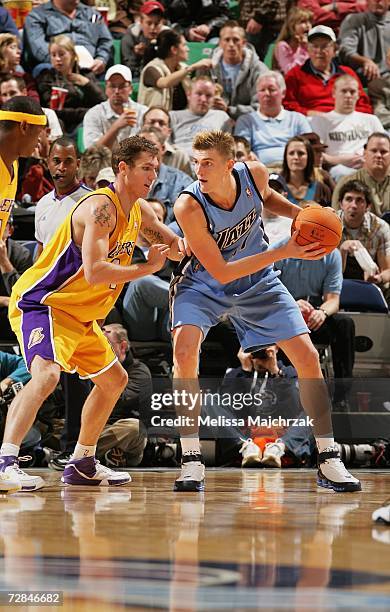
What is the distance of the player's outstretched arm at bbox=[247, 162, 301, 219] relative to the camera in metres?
5.27

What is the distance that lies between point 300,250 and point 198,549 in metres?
1.88

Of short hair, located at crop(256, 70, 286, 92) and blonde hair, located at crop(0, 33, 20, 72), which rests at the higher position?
blonde hair, located at crop(0, 33, 20, 72)

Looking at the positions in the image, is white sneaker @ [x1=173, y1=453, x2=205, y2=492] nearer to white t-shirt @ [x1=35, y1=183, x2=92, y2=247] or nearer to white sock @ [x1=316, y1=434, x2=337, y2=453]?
white sock @ [x1=316, y1=434, x2=337, y2=453]

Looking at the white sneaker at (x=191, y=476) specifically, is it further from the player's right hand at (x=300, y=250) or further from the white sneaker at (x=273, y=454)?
the white sneaker at (x=273, y=454)

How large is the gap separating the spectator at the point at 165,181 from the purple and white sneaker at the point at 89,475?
3173mm

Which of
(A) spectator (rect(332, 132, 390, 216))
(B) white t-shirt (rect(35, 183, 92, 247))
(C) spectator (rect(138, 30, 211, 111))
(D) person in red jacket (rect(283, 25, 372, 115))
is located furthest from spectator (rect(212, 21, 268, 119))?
(B) white t-shirt (rect(35, 183, 92, 247))

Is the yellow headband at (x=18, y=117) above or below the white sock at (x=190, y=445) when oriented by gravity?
above

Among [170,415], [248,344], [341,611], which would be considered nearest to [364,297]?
[170,415]

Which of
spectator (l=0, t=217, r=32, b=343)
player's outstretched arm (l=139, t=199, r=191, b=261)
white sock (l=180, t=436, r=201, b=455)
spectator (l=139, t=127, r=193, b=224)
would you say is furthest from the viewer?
spectator (l=139, t=127, r=193, b=224)

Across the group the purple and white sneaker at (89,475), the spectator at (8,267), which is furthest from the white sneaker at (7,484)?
the spectator at (8,267)

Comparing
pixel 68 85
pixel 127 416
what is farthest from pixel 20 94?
pixel 127 416

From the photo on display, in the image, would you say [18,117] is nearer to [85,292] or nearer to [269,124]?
[85,292]

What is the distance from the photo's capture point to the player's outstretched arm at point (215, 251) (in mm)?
4652

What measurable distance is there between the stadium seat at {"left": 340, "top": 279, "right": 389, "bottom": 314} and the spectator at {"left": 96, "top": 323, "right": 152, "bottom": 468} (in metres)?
1.60
